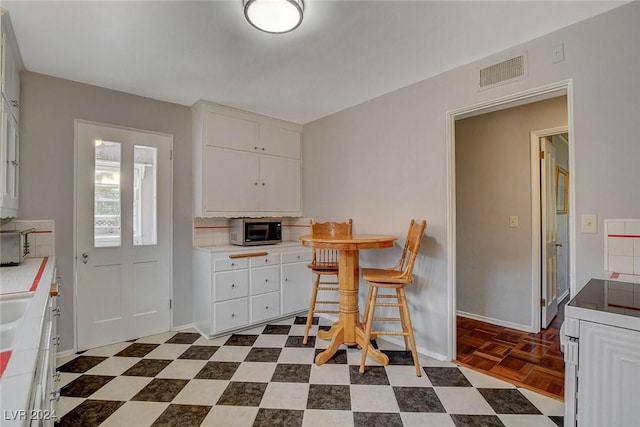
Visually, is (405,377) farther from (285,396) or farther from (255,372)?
(255,372)

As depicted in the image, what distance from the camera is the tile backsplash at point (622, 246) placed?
1.70 meters

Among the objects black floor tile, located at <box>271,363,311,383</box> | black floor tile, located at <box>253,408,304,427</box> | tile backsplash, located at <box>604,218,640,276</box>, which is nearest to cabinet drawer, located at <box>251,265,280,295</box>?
black floor tile, located at <box>271,363,311,383</box>

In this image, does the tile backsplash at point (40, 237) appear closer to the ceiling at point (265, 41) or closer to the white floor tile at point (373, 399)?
the ceiling at point (265, 41)

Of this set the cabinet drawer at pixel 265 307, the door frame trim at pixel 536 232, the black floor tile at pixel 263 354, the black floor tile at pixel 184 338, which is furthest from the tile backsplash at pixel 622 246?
the black floor tile at pixel 184 338

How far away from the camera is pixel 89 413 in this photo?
1856mm

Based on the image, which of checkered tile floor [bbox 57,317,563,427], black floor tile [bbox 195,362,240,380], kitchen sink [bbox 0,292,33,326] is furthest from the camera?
black floor tile [bbox 195,362,240,380]

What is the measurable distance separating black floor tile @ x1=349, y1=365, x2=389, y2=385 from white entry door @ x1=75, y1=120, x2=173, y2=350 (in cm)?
200

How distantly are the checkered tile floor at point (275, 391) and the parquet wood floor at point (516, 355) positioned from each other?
0.13m

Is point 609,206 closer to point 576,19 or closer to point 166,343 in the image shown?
point 576,19

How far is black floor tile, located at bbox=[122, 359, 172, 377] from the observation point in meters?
2.31

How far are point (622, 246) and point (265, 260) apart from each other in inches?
111

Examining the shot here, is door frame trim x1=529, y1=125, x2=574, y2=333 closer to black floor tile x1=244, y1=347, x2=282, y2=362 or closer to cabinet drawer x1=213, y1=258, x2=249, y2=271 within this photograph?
black floor tile x1=244, y1=347, x2=282, y2=362

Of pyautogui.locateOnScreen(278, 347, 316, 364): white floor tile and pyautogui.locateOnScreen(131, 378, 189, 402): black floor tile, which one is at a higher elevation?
pyautogui.locateOnScreen(131, 378, 189, 402): black floor tile

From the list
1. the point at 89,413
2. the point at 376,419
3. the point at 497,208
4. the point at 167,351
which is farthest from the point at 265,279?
the point at 497,208
